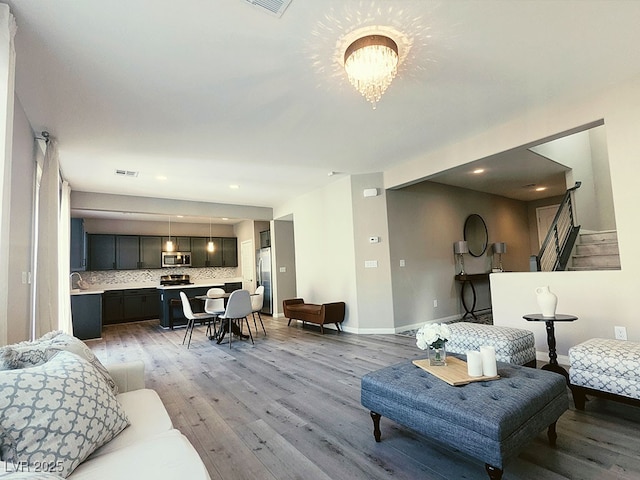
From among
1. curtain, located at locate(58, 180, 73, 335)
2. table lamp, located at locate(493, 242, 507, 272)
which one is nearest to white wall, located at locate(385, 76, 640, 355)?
table lamp, located at locate(493, 242, 507, 272)

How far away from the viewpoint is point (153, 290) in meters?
8.44

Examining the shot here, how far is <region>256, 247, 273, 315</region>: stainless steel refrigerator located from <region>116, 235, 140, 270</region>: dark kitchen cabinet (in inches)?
128

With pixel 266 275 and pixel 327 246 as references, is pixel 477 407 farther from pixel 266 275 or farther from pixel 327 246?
pixel 266 275

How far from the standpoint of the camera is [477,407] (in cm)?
161

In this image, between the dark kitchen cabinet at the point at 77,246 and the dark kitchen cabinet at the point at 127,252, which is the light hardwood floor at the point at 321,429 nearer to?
the dark kitchen cabinet at the point at 77,246

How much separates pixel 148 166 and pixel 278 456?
13.8 feet

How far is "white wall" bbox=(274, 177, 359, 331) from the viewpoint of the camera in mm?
5684

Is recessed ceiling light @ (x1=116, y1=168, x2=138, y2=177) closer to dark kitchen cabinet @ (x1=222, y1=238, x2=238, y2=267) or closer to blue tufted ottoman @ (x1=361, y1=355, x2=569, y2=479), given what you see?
blue tufted ottoman @ (x1=361, y1=355, x2=569, y2=479)

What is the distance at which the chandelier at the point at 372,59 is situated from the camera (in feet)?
7.07

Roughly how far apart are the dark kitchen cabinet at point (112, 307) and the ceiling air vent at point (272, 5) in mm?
8065

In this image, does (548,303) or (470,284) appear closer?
(548,303)

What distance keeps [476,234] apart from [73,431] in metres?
7.23

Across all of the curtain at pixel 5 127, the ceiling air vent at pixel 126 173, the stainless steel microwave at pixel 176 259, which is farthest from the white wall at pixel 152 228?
the curtain at pixel 5 127

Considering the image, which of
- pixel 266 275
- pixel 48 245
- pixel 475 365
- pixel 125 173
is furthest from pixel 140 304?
pixel 475 365
